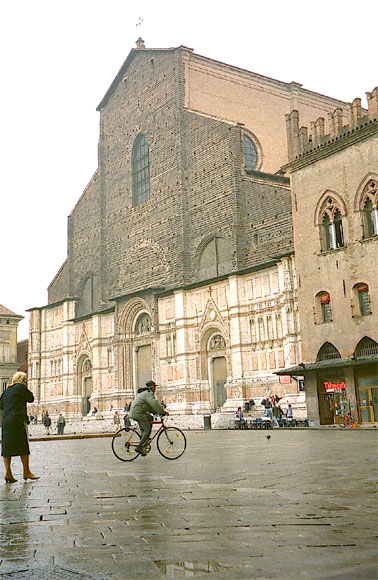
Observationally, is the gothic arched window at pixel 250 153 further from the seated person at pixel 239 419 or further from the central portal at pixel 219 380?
the seated person at pixel 239 419

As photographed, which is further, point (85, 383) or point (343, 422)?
point (85, 383)

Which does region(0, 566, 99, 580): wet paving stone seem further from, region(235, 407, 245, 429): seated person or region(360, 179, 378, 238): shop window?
region(235, 407, 245, 429): seated person

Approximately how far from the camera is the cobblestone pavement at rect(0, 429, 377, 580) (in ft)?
11.9

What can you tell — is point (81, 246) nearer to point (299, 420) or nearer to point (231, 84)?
point (231, 84)

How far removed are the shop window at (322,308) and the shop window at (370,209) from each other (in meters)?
3.19

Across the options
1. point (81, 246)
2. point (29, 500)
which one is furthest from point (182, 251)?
point (29, 500)

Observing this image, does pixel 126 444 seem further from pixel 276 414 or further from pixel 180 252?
pixel 180 252

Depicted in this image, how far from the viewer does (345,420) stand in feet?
84.0

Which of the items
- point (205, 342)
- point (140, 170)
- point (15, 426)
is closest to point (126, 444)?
point (15, 426)

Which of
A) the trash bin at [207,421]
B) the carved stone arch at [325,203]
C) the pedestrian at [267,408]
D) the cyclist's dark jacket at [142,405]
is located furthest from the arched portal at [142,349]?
the cyclist's dark jacket at [142,405]

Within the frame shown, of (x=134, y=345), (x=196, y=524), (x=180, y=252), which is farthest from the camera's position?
(x=134, y=345)

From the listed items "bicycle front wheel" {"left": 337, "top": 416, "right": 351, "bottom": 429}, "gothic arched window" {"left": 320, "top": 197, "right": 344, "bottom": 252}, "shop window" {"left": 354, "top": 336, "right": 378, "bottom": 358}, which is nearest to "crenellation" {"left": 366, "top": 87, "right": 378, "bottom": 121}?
"gothic arched window" {"left": 320, "top": 197, "right": 344, "bottom": 252}

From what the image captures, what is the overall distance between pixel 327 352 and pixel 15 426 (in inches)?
787

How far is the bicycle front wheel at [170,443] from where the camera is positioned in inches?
466
